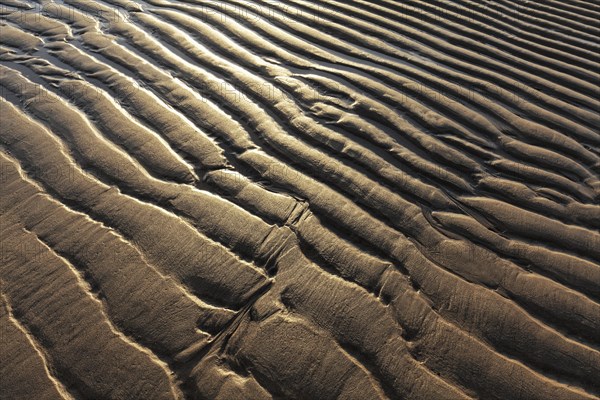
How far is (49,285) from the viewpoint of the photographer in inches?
65.2

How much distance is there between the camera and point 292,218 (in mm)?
1897

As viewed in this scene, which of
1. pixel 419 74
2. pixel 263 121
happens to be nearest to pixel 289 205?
pixel 263 121

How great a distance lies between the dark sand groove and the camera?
1.47 m

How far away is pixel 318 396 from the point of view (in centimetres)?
139

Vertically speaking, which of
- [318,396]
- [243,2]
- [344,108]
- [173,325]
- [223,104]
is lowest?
[173,325]

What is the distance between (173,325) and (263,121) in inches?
50.9

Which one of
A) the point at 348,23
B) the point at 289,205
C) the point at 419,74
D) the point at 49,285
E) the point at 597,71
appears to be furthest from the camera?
the point at 348,23

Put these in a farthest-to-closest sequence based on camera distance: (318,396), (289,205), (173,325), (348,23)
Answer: (348,23)
(289,205)
(173,325)
(318,396)

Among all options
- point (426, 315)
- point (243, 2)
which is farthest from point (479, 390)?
point (243, 2)

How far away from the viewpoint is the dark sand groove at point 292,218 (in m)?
1.47

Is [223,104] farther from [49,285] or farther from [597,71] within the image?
[597,71]

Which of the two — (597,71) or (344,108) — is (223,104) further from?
(597,71)

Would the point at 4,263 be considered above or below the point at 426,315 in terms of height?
below

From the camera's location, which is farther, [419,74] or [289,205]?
[419,74]
